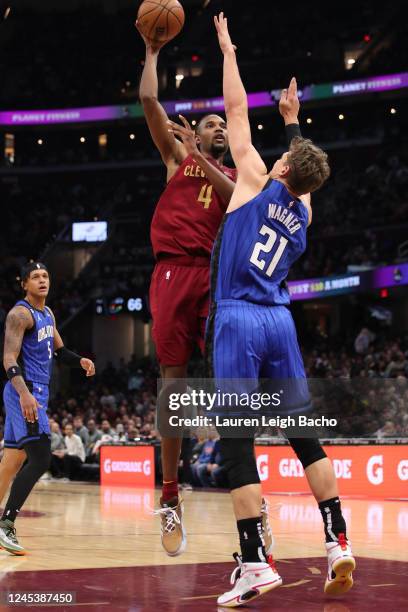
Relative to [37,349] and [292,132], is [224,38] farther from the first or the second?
[37,349]

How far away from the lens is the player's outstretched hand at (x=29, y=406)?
22.8 feet

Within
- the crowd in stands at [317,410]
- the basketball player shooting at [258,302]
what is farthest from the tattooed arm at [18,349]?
the crowd in stands at [317,410]

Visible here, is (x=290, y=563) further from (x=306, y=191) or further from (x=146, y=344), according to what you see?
(x=146, y=344)

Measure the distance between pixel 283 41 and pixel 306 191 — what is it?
3732cm

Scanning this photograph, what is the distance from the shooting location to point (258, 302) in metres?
4.85

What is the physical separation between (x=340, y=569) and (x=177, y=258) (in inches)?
86.0

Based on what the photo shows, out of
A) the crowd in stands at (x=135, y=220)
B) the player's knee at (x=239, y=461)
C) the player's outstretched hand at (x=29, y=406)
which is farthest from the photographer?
the crowd in stands at (x=135, y=220)

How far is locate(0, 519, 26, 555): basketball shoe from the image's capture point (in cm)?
677

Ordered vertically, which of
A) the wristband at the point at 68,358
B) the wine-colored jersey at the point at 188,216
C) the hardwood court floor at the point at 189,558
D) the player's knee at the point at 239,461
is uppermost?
the wine-colored jersey at the point at 188,216

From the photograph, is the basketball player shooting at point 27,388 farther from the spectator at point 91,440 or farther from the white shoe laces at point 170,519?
the spectator at point 91,440

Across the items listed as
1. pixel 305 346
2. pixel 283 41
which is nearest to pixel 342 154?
pixel 283 41

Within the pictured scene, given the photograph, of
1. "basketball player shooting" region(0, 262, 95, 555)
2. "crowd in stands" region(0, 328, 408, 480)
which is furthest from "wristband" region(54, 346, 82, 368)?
"crowd in stands" region(0, 328, 408, 480)

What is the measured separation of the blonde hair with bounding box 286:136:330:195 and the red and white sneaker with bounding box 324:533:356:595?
6.22 feet

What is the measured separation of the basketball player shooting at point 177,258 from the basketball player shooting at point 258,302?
0.77 meters
